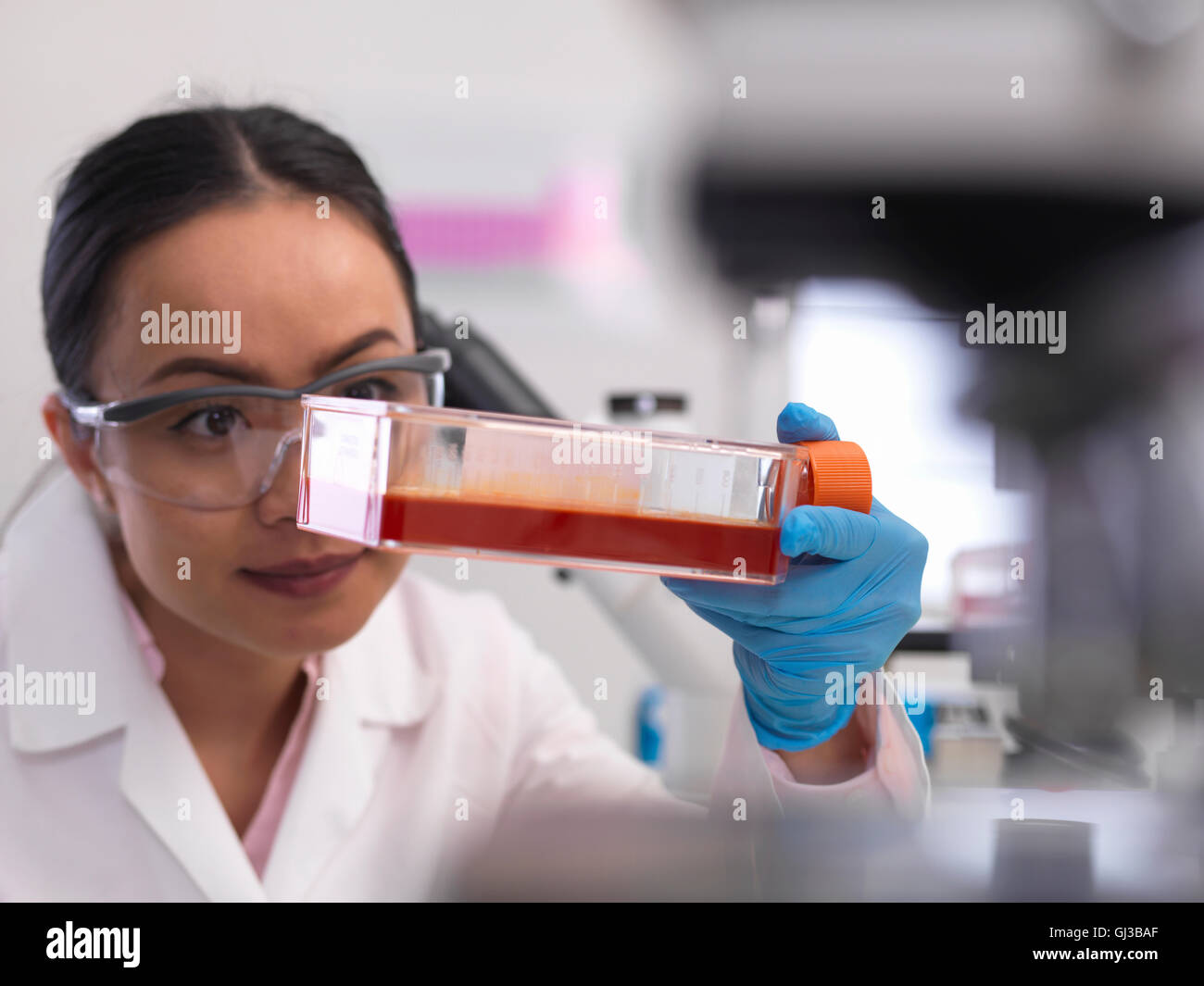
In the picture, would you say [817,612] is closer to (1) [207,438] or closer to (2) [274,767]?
(1) [207,438]

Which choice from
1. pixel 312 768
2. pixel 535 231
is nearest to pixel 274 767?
pixel 312 768

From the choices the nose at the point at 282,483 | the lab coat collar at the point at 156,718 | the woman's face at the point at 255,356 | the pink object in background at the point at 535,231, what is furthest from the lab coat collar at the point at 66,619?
the pink object in background at the point at 535,231

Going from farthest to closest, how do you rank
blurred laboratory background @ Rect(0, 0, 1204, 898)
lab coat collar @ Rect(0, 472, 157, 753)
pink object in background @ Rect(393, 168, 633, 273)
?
pink object in background @ Rect(393, 168, 633, 273)
blurred laboratory background @ Rect(0, 0, 1204, 898)
lab coat collar @ Rect(0, 472, 157, 753)

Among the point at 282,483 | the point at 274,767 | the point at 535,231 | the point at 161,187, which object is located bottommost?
the point at 274,767

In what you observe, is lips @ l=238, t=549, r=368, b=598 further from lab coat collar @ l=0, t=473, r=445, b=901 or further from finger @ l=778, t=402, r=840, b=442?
Answer: finger @ l=778, t=402, r=840, b=442

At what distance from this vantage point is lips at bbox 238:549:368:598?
33.3 inches

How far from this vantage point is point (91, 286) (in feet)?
2.83

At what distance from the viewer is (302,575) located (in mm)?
857

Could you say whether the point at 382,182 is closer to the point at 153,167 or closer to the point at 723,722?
the point at 153,167

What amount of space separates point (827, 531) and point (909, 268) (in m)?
0.75

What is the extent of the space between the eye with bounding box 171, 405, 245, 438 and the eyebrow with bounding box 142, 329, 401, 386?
0.13 ft

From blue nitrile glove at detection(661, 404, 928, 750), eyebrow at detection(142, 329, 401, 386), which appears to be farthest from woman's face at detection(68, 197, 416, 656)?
blue nitrile glove at detection(661, 404, 928, 750)
